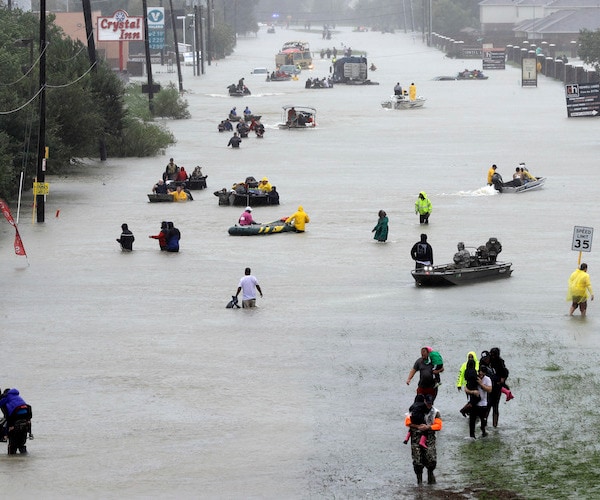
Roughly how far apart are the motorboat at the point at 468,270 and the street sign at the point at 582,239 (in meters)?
2.77

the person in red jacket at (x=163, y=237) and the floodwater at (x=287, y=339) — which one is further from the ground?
the person in red jacket at (x=163, y=237)

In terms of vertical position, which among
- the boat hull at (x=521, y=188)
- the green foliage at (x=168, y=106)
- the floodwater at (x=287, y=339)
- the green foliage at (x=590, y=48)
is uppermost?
the green foliage at (x=590, y=48)

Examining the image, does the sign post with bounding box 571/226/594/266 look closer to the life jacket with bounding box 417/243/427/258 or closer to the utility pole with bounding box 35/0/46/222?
the life jacket with bounding box 417/243/427/258

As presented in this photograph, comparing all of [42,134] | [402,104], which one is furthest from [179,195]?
[402,104]

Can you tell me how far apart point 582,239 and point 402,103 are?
223ft

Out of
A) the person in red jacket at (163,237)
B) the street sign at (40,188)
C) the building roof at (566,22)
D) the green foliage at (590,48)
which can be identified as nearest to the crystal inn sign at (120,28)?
the green foliage at (590,48)

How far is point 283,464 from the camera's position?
810 inches

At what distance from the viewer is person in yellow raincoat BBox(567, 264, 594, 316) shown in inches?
1192

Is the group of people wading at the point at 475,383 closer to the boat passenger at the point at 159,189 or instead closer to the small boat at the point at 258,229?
the small boat at the point at 258,229

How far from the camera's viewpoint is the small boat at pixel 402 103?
100 m

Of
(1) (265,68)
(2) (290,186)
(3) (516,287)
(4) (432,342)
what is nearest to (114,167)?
(2) (290,186)

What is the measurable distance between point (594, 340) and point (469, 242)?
12586 millimetres

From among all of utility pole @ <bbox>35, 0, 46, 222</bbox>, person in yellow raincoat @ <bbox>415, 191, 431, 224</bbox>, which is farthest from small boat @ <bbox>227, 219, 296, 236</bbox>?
utility pole @ <bbox>35, 0, 46, 222</bbox>

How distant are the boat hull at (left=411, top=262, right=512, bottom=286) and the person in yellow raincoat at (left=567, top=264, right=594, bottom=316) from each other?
12.8 ft
